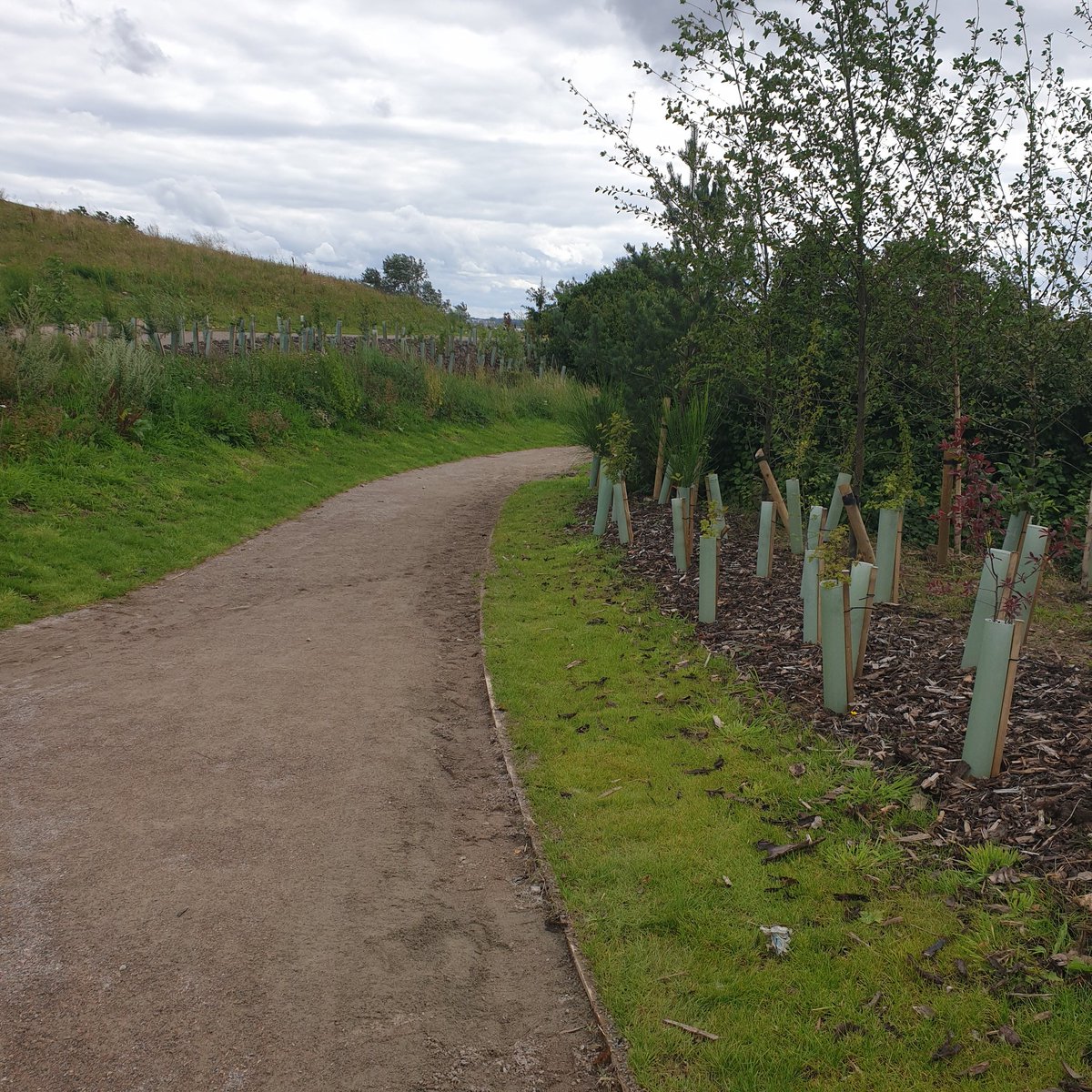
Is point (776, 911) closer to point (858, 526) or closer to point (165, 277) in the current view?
point (858, 526)

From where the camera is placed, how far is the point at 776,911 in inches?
145

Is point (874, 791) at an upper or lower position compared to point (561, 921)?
upper

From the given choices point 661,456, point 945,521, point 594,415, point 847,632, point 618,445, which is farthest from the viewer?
point 594,415

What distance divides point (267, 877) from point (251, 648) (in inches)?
139

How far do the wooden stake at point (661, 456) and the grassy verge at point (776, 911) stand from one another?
19.7 ft

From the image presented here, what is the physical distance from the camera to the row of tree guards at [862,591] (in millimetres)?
4371

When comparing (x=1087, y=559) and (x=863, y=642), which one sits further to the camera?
(x=1087, y=559)

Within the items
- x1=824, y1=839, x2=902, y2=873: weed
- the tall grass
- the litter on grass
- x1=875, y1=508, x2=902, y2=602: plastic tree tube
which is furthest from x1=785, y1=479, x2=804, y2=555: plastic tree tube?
the tall grass

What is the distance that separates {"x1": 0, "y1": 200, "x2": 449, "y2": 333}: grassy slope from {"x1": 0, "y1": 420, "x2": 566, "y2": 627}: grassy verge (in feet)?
38.2

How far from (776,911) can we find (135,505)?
985cm

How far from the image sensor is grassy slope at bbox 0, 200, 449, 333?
2809cm

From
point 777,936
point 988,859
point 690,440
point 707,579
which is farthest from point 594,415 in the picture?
point 777,936

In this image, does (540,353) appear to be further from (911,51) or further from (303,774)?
(303,774)

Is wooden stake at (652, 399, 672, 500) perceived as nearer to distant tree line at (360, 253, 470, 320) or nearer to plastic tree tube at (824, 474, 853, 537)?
plastic tree tube at (824, 474, 853, 537)
